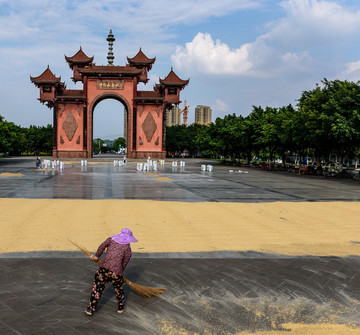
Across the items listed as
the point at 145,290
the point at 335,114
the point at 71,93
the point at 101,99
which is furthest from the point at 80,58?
the point at 145,290

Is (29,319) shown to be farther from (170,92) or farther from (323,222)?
(170,92)

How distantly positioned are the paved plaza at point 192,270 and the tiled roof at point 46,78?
51273mm

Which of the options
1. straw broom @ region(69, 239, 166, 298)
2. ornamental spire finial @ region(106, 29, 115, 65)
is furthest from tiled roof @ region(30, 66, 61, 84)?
straw broom @ region(69, 239, 166, 298)

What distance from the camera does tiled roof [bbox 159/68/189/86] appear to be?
58.9 meters

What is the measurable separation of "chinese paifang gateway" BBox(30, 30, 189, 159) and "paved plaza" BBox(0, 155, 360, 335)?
46751 mm

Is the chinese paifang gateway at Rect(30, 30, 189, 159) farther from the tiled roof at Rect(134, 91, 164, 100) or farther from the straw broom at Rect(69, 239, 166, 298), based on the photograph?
the straw broom at Rect(69, 239, 166, 298)

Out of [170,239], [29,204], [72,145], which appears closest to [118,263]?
[170,239]

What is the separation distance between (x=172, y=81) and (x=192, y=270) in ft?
186

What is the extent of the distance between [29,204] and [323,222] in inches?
417

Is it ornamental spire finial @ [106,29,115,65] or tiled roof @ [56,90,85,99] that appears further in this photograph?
ornamental spire finial @ [106,29,115,65]

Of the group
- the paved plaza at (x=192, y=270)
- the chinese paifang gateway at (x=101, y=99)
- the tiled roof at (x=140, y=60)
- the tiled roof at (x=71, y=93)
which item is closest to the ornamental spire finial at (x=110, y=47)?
the tiled roof at (x=140, y=60)

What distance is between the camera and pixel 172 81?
59.8 meters

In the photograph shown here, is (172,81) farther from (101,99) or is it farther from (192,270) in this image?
(192,270)

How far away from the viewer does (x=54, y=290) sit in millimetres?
5211
